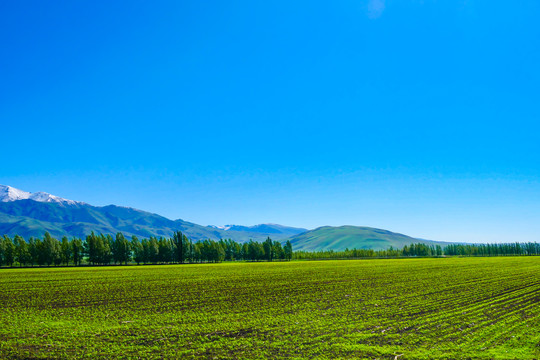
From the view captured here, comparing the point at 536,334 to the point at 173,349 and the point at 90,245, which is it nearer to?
the point at 173,349

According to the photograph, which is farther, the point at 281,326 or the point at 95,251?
the point at 95,251

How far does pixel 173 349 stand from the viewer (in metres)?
17.2

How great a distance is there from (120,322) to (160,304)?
25.1 feet

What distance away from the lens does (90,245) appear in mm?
150375

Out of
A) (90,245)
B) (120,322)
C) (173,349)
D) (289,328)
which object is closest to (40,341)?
(120,322)

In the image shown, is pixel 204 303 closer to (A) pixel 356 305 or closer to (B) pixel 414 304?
(A) pixel 356 305

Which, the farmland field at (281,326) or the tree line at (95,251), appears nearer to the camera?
the farmland field at (281,326)

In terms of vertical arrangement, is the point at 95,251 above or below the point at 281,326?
below

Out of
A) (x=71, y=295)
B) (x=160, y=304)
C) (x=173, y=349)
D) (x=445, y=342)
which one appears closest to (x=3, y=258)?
(x=71, y=295)

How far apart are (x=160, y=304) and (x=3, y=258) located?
469 feet

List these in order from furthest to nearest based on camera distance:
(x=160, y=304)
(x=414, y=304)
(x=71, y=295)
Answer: (x=71, y=295) < (x=160, y=304) < (x=414, y=304)

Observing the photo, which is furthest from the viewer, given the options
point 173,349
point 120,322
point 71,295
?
point 71,295

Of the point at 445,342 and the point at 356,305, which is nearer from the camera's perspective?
the point at 445,342

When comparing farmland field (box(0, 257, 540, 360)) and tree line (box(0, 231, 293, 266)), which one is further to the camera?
tree line (box(0, 231, 293, 266))
